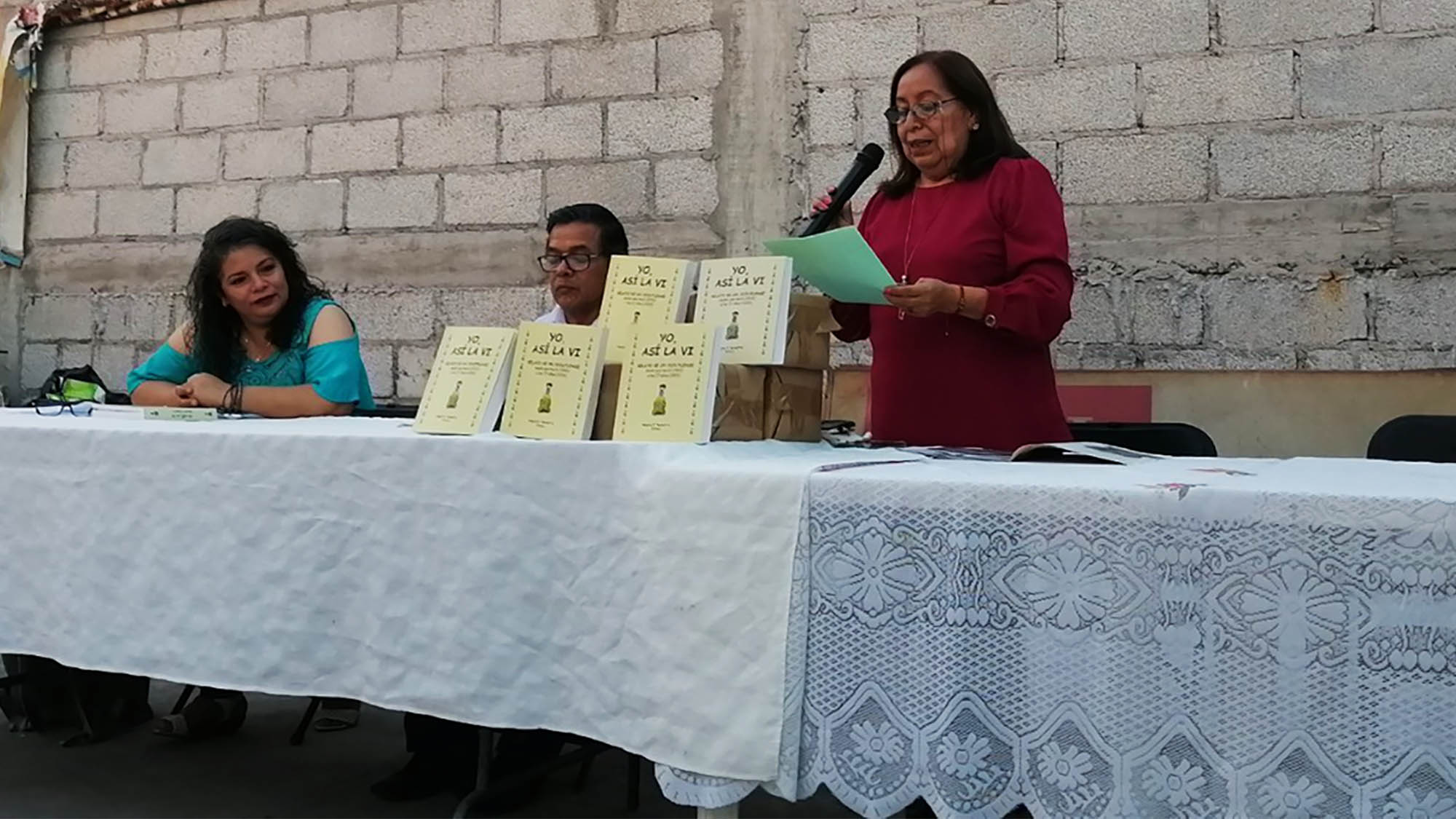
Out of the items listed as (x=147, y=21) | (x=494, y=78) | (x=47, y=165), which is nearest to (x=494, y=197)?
(x=494, y=78)

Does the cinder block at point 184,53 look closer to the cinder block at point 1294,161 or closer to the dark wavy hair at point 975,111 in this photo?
the dark wavy hair at point 975,111

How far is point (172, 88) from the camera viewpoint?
453 centimetres

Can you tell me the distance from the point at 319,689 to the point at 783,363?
2.50 ft

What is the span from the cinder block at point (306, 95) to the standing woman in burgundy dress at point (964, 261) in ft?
8.99

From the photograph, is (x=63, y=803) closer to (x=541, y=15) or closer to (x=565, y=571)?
(x=565, y=571)

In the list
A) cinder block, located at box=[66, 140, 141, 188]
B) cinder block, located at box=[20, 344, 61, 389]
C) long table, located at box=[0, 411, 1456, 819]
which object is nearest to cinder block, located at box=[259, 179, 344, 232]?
cinder block, located at box=[66, 140, 141, 188]

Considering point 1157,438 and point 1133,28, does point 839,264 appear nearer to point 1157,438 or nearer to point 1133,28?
point 1157,438

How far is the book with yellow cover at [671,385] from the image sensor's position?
155cm

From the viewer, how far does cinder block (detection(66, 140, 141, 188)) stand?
15.0 feet

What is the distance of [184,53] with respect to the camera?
4508 millimetres

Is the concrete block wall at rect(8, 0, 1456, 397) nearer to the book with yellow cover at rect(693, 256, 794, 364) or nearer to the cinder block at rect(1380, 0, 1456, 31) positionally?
the cinder block at rect(1380, 0, 1456, 31)

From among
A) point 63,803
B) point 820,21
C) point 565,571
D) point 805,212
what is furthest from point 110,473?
point 820,21

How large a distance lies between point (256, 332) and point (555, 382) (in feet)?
4.09

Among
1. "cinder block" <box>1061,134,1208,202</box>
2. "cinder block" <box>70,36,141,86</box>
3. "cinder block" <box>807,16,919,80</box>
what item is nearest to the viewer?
"cinder block" <box>1061,134,1208,202</box>
